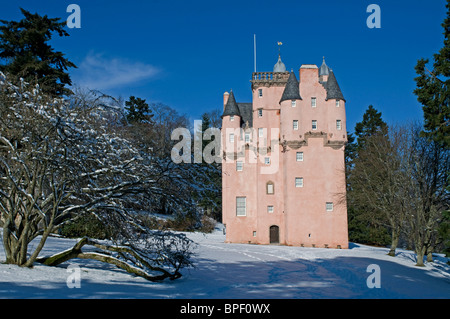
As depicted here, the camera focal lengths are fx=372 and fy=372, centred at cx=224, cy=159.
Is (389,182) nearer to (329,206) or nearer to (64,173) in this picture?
(329,206)

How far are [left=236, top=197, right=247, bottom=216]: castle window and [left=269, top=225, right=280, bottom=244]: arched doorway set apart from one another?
9.47ft

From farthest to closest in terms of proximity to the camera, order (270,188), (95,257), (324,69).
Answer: (324,69) → (270,188) → (95,257)

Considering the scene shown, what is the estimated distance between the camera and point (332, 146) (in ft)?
111

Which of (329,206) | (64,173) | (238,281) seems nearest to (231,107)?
(329,206)

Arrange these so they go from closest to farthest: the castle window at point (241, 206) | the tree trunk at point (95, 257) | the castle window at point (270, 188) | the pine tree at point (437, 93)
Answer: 1. the tree trunk at point (95, 257)
2. the pine tree at point (437, 93)
3. the castle window at point (270, 188)
4. the castle window at point (241, 206)

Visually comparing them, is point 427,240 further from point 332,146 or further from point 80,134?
point 80,134

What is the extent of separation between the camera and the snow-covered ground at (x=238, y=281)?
9734mm

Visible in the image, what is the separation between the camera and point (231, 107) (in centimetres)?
3669

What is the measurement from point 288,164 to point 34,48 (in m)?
22.7

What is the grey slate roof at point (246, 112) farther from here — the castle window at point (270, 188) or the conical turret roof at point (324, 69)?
the conical turret roof at point (324, 69)

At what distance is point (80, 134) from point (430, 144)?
895 inches

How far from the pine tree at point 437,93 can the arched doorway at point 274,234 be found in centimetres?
1821

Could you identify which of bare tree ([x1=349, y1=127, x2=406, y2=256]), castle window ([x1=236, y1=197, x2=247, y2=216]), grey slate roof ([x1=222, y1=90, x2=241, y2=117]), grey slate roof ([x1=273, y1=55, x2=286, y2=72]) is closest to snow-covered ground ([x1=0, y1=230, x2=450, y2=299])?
bare tree ([x1=349, y1=127, x2=406, y2=256])

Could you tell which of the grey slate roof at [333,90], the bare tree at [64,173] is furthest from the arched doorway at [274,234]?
the bare tree at [64,173]
